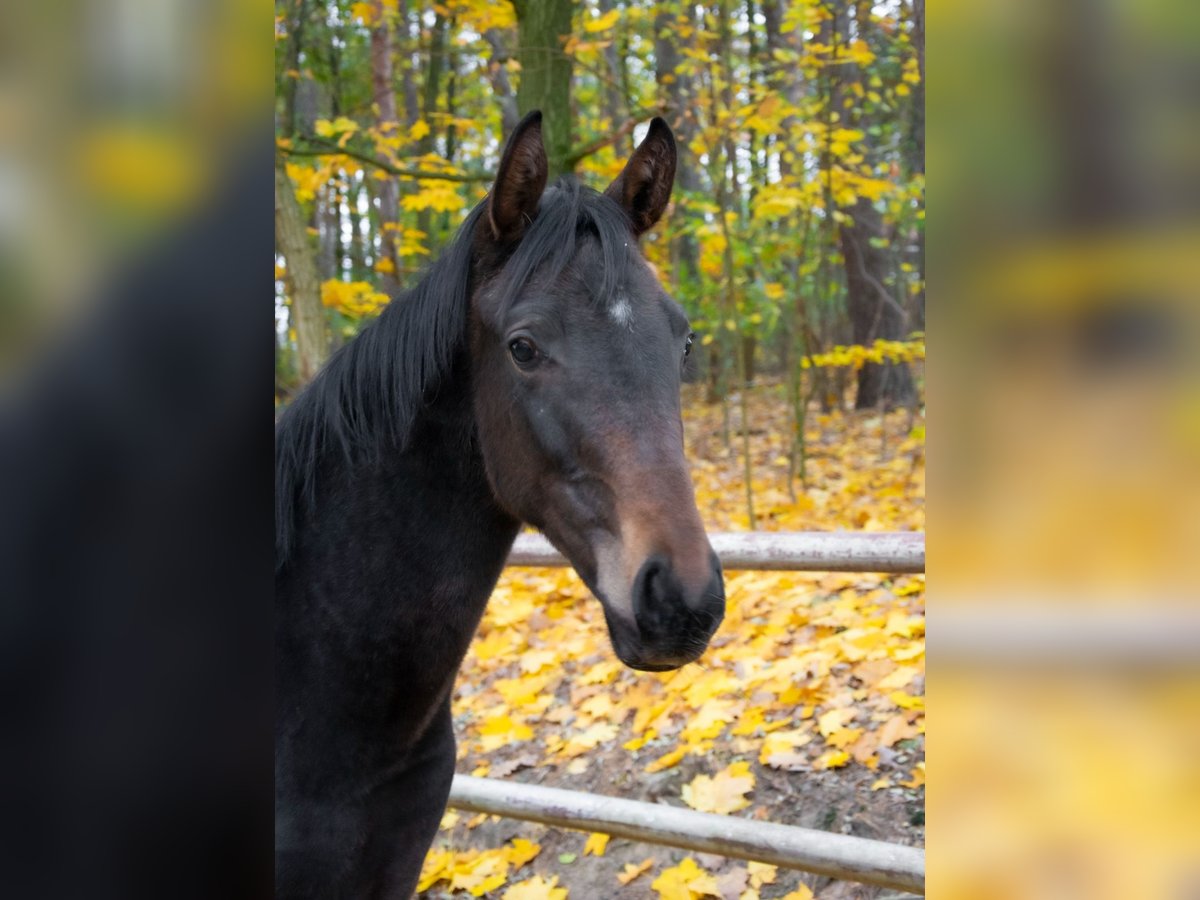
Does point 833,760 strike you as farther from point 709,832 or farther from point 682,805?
point 709,832

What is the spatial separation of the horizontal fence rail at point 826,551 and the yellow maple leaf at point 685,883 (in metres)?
1.02

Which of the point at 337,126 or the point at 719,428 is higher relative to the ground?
the point at 337,126

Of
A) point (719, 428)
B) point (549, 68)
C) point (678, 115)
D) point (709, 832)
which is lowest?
point (709, 832)

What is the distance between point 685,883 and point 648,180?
7.42ft

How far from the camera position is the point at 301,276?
18.9ft

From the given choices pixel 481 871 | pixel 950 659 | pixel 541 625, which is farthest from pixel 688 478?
pixel 541 625

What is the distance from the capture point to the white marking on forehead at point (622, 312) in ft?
5.61

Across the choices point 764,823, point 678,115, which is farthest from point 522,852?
point 678,115

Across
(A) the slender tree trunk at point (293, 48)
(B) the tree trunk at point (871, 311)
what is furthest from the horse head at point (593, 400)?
(B) the tree trunk at point (871, 311)

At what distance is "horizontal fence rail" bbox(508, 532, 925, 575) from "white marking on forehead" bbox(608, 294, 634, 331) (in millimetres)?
1271

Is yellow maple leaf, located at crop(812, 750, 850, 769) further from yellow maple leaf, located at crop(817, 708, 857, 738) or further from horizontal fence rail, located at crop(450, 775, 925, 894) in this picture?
horizontal fence rail, located at crop(450, 775, 925, 894)

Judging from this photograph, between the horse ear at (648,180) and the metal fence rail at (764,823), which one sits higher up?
the horse ear at (648,180)

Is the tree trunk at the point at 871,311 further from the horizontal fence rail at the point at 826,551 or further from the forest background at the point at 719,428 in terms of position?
the horizontal fence rail at the point at 826,551

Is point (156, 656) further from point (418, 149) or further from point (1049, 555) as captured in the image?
point (418, 149)
